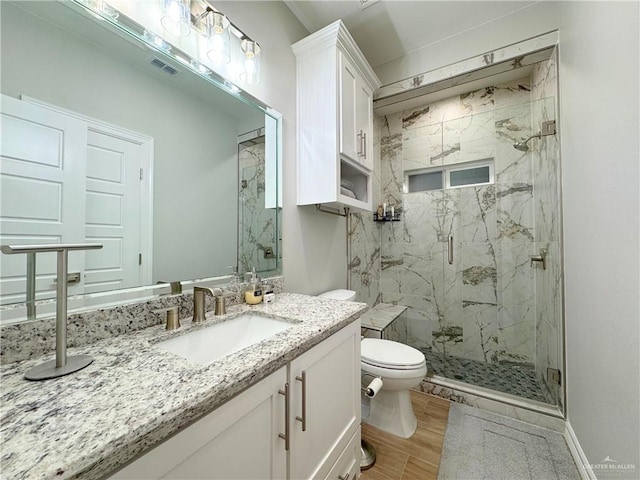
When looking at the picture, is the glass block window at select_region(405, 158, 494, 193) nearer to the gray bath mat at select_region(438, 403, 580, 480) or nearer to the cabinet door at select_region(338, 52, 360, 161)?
the cabinet door at select_region(338, 52, 360, 161)

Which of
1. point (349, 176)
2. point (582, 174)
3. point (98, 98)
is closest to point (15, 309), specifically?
point (98, 98)

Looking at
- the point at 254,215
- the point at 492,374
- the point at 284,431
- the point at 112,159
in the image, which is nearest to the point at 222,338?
the point at 284,431

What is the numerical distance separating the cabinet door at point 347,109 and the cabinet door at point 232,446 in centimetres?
132

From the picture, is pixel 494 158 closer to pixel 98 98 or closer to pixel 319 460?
pixel 319 460

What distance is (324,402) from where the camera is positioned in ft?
3.03

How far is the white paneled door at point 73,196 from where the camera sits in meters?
0.67

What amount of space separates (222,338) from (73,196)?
68 centimetres

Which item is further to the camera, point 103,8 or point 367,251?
point 367,251

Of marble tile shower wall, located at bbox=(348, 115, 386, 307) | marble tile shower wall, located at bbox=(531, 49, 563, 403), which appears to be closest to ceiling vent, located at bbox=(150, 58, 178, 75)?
marble tile shower wall, located at bbox=(348, 115, 386, 307)

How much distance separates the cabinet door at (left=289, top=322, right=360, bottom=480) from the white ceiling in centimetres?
199

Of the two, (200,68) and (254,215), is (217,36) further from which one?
(254,215)

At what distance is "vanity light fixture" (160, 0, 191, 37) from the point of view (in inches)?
38.3

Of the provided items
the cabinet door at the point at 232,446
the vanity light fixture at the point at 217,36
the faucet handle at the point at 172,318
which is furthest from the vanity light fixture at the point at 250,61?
the cabinet door at the point at 232,446

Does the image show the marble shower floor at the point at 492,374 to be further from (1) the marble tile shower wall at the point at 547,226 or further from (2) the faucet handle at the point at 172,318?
(2) the faucet handle at the point at 172,318
